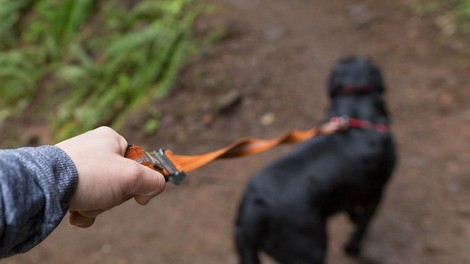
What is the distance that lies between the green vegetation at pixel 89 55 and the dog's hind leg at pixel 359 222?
10.8 ft

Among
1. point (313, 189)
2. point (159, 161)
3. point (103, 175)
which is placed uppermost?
point (103, 175)

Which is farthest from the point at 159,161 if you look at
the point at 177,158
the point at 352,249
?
the point at 352,249

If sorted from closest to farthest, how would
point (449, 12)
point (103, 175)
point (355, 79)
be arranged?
point (103, 175) → point (355, 79) → point (449, 12)

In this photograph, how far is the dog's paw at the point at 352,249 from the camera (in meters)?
4.11

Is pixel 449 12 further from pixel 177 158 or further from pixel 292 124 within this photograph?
pixel 177 158

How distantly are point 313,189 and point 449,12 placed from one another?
485cm

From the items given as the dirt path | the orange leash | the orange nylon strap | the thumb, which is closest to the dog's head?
the orange nylon strap

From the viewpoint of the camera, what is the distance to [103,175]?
1285 millimetres

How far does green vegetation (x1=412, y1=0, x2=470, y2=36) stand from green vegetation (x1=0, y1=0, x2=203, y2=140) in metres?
3.65

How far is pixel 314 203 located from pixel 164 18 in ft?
17.4

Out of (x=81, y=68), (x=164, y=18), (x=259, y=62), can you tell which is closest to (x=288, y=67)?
(x=259, y=62)

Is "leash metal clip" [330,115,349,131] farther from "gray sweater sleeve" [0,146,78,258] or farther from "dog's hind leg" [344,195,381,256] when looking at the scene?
"gray sweater sleeve" [0,146,78,258]

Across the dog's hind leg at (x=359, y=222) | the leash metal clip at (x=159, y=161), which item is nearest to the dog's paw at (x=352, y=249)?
the dog's hind leg at (x=359, y=222)

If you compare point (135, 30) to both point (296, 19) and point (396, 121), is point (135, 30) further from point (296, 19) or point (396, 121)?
point (396, 121)
